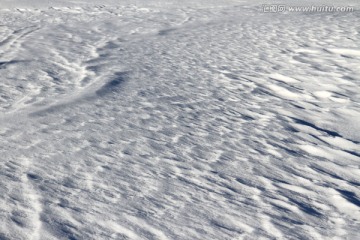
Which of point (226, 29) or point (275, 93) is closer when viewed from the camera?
point (275, 93)

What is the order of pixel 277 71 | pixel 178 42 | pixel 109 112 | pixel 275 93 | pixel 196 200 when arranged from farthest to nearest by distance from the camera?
pixel 178 42 → pixel 277 71 → pixel 275 93 → pixel 109 112 → pixel 196 200

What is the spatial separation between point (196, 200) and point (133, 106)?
1535 millimetres

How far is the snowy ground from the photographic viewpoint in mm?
2307

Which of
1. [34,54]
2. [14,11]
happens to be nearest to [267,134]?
[34,54]

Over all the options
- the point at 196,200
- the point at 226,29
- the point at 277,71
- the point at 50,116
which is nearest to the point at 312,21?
the point at 226,29

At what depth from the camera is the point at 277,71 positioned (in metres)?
5.16

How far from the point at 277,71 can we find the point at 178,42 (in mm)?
1750

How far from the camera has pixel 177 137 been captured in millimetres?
3324

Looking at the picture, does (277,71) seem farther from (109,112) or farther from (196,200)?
(196,200)

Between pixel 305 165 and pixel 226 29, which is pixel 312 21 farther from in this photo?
pixel 305 165

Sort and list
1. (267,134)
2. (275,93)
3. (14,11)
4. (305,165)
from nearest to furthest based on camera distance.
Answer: (305,165) → (267,134) → (275,93) → (14,11)

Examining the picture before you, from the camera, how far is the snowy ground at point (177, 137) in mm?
2307

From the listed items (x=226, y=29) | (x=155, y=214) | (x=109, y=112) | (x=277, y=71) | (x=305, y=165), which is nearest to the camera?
(x=155, y=214)

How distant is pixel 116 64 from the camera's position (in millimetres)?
5242
